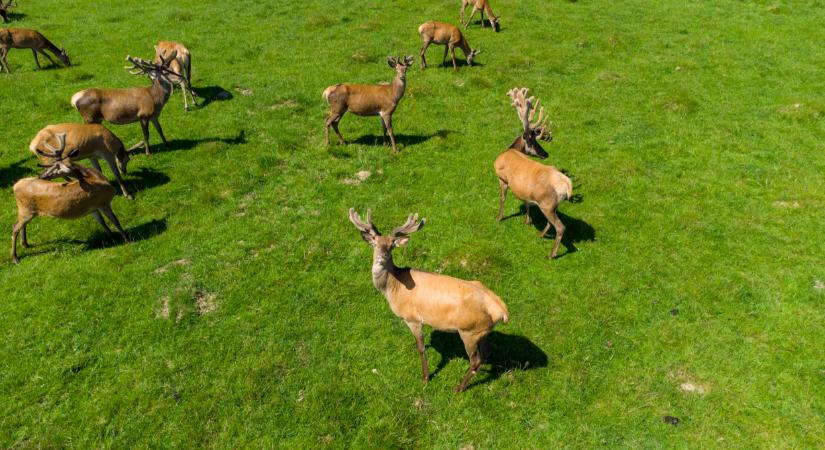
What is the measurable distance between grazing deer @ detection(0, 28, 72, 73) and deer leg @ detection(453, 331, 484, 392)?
22606mm

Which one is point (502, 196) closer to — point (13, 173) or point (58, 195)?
point (58, 195)

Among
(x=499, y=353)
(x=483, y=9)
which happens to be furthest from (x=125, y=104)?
(x=483, y=9)

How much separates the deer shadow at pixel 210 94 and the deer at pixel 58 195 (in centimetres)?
795

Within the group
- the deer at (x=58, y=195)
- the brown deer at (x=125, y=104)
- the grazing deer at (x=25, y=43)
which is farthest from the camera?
the grazing deer at (x=25, y=43)

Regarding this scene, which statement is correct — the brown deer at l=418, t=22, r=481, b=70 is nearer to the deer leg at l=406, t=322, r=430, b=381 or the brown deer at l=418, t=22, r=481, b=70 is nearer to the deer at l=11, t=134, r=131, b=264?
the deer at l=11, t=134, r=131, b=264

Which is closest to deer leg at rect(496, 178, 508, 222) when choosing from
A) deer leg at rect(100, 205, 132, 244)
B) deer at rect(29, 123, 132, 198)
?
deer leg at rect(100, 205, 132, 244)

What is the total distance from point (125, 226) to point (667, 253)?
12.7 metres

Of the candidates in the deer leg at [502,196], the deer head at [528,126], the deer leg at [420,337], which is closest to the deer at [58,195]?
the deer leg at [420,337]

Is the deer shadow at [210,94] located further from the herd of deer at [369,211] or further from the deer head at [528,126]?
the deer head at [528,126]

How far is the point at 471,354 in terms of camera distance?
23.1 ft

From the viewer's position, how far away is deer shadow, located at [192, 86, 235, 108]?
17281 millimetres

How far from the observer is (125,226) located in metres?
10.8

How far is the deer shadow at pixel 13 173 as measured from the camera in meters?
12.1

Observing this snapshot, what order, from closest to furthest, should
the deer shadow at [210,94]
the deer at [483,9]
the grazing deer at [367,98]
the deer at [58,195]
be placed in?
1. the deer at [58,195]
2. the grazing deer at [367,98]
3. the deer shadow at [210,94]
4. the deer at [483,9]
